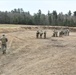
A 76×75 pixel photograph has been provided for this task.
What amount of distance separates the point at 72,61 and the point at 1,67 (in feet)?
13.2

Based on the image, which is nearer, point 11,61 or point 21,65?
point 21,65

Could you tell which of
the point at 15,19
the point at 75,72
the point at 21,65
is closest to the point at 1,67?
the point at 21,65

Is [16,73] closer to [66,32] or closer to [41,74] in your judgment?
[41,74]

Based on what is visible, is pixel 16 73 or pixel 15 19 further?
pixel 15 19

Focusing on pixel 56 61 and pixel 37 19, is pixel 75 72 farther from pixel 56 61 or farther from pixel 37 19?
pixel 37 19

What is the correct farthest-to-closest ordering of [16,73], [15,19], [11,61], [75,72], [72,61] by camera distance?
[15,19], [11,61], [72,61], [16,73], [75,72]

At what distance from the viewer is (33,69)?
1514 centimetres

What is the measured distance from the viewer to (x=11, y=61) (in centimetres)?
1850

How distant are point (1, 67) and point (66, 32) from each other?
31.9 metres

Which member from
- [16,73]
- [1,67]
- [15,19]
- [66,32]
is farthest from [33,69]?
[15,19]

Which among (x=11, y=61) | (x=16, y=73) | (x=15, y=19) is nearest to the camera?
(x=16, y=73)

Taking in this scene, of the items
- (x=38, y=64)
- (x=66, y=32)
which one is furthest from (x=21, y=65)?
(x=66, y=32)

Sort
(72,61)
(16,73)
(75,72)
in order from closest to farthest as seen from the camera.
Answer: (75,72)
(16,73)
(72,61)

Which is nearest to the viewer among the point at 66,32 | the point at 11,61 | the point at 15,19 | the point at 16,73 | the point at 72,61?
the point at 16,73
